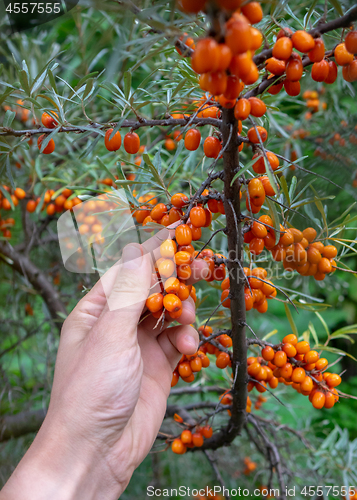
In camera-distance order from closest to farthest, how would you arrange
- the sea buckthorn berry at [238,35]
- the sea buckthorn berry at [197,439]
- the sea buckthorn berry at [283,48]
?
the sea buckthorn berry at [238,35] < the sea buckthorn berry at [283,48] < the sea buckthorn berry at [197,439]

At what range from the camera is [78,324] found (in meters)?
0.62

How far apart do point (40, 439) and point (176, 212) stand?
0.41 meters

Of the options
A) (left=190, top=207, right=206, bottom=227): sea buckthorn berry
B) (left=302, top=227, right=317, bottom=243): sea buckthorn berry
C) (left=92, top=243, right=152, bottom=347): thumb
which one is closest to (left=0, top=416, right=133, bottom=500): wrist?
(left=92, top=243, right=152, bottom=347): thumb

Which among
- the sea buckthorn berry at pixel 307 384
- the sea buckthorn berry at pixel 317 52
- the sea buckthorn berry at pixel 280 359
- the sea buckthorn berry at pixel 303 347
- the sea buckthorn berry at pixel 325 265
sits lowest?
the sea buckthorn berry at pixel 307 384

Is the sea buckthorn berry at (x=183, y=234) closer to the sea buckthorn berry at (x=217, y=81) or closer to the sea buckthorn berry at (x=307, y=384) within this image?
the sea buckthorn berry at (x=217, y=81)

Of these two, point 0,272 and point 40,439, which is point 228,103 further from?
point 0,272

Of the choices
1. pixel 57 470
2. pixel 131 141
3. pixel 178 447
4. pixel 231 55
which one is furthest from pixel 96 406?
pixel 231 55

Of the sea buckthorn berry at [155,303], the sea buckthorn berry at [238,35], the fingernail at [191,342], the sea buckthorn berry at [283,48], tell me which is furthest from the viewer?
the fingernail at [191,342]

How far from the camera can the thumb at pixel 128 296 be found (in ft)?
1.66

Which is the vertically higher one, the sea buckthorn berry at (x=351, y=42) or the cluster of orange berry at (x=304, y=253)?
the sea buckthorn berry at (x=351, y=42)

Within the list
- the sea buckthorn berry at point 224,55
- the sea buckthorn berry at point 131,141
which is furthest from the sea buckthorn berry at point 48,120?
the sea buckthorn berry at point 224,55

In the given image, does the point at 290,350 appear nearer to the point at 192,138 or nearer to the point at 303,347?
the point at 303,347

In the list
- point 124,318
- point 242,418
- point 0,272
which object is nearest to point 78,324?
point 124,318

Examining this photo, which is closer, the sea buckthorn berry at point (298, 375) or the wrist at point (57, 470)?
the wrist at point (57, 470)
